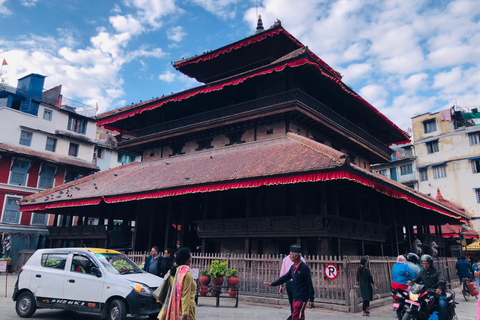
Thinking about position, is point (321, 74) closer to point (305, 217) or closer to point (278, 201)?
point (278, 201)

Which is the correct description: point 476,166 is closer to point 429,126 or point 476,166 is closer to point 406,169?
point 429,126

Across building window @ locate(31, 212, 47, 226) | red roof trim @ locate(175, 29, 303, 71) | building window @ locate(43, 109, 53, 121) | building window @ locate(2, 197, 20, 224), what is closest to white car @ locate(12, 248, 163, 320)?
red roof trim @ locate(175, 29, 303, 71)

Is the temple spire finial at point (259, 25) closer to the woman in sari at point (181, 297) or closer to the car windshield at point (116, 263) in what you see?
the car windshield at point (116, 263)

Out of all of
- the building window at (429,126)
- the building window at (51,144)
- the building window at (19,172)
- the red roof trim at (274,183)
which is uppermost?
the building window at (429,126)

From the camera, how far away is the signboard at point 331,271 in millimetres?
10891

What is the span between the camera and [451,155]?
132 feet

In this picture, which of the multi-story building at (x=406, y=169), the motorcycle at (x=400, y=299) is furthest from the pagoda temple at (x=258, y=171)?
the multi-story building at (x=406, y=169)

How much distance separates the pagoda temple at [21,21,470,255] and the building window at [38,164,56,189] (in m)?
8.30

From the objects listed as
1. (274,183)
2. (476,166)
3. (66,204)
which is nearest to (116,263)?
(274,183)

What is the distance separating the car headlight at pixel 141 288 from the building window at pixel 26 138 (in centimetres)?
2830

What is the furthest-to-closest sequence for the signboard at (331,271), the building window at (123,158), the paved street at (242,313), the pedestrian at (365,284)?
the building window at (123,158) → the signboard at (331,271) → the pedestrian at (365,284) → the paved street at (242,313)

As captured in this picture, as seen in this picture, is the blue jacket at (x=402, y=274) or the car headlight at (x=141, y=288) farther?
the car headlight at (x=141, y=288)

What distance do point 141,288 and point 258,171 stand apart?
23.2 feet

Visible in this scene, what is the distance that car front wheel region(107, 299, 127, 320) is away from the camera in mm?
7781
